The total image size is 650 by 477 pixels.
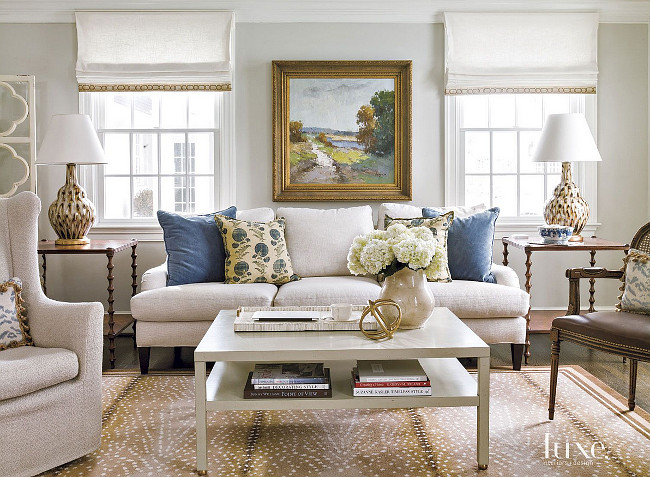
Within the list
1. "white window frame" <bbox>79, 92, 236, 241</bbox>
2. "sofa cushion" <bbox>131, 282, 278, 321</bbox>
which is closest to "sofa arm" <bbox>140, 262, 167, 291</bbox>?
"sofa cushion" <bbox>131, 282, 278, 321</bbox>

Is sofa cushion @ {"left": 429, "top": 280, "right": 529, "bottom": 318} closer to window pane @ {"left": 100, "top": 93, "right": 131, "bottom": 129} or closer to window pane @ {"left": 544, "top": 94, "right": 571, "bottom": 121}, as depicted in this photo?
window pane @ {"left": 544, "top": 94, "right": 571, "bottom": 121}

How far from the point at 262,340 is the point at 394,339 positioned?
0.53 meters

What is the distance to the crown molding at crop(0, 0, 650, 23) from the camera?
4738 millimetres

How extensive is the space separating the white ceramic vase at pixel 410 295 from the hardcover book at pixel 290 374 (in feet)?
1.38

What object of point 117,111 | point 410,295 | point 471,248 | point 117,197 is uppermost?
point 117,111

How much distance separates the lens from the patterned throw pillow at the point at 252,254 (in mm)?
3941

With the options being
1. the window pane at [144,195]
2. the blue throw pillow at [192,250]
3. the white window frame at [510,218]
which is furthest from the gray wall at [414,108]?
the blue throw pillow at [192,250]

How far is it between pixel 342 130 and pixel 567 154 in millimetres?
1629

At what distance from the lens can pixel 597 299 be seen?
500cm

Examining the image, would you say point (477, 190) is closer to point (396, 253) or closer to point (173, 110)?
point (173, 110)

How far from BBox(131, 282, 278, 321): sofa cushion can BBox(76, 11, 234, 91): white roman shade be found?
5.96 ft

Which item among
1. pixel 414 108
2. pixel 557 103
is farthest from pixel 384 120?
pixel 557 103

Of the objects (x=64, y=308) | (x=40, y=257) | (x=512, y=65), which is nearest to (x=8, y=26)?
(x=40, y=257)

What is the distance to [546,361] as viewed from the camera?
3.94 meters
